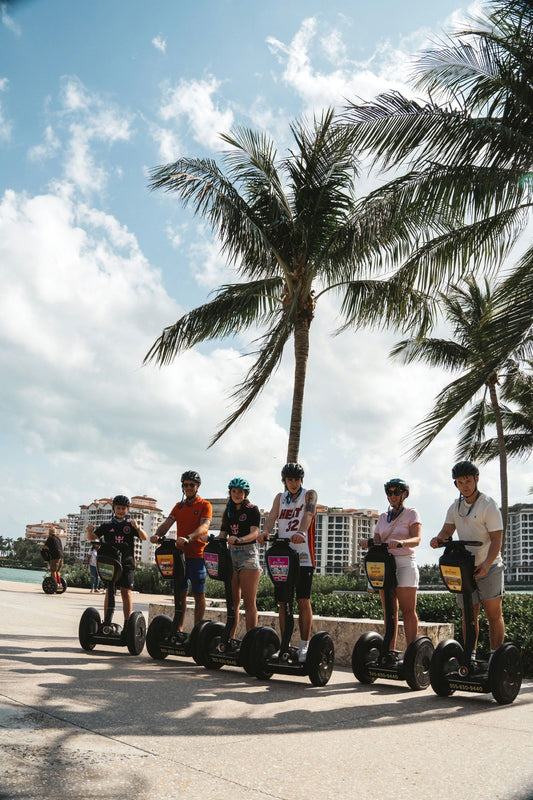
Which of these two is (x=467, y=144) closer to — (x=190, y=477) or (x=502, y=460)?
(x=190, y=477)

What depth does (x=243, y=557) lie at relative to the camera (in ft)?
22.8

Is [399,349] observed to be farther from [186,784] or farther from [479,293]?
[186,784]

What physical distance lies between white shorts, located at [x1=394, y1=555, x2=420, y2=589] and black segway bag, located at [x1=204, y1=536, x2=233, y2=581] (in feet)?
5.13

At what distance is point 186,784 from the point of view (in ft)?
11.1

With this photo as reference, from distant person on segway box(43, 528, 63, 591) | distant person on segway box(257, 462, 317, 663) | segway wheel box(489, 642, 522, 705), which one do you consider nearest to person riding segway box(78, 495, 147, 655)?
distant person on segway box(257, 462, 317, 663)

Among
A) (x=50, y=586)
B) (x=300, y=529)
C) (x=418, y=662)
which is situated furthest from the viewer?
(x=50, y=586)

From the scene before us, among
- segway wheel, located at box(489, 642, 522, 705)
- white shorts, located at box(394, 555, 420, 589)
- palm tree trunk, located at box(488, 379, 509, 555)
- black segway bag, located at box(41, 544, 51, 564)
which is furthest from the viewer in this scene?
palm tree trunk, located at box(488, 379, 509, 555)

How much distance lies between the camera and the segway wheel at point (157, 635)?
741 centimetres

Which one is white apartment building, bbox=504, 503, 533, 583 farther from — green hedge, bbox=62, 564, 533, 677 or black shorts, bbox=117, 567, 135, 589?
black shorts, bbox=117, 567, 135, 589

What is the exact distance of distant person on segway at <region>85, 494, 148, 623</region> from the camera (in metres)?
7.81

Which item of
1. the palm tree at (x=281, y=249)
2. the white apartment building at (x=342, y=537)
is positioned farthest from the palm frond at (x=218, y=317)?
the white apartment building at (x=342, y=537)

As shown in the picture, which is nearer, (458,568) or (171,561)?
(458,568)

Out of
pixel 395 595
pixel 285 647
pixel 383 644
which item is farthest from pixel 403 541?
pixel 285 647

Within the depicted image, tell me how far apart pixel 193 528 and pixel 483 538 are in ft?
10.0
